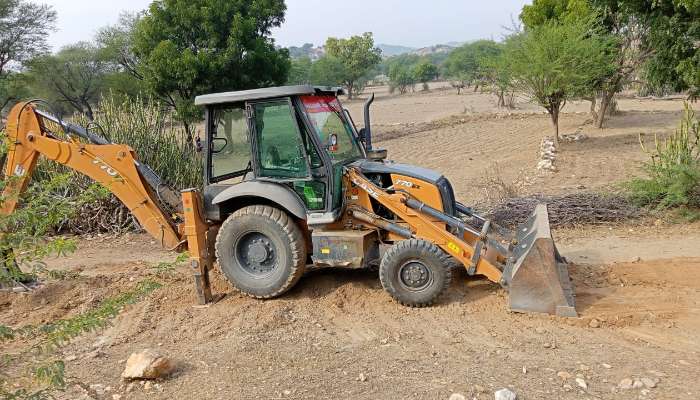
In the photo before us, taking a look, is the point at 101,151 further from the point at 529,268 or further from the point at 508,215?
the point at 508,215

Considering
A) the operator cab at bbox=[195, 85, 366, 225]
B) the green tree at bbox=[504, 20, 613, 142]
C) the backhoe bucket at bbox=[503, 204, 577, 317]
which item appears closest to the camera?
the backhoe bucket at bbox=[503, 204, 577, 317]

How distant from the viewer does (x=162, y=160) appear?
10562 millimetres

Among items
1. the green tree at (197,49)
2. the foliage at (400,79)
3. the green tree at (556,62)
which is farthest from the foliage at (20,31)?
the foliage at (400,79)

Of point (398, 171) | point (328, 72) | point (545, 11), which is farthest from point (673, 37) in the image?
point (328, 72)

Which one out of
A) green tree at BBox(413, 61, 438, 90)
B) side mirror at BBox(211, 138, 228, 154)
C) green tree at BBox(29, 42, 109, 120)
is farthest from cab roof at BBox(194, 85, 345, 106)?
green tree at BBox(413, 61, 438, 90)

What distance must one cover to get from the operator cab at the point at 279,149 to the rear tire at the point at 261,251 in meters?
0.19

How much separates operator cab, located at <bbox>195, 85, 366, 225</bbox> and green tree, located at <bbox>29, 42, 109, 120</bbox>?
1068 inches

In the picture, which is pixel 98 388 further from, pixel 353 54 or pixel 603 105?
pixel 353 54

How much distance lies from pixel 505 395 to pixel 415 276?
173 cm

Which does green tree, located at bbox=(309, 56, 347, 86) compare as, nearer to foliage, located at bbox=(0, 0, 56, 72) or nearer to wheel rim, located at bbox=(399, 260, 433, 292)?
foliage, located at bbox=(0, 0, 56, 72)

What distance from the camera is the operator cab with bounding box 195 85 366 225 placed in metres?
5.57

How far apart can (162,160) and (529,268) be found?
7517 mm

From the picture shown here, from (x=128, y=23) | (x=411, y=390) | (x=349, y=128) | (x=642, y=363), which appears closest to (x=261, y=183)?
(x=349, y=128)

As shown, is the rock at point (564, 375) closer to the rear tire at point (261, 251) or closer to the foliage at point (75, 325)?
the rear tire at point (261, 251)
